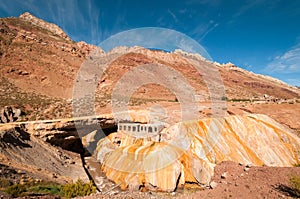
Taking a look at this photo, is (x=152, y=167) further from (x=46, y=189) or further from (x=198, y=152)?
(x=46, y=189)

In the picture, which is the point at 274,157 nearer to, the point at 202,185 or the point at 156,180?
the point at 202,185

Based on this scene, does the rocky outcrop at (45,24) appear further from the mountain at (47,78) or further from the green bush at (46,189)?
the green bush at (46,189)

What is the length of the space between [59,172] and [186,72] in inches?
2355

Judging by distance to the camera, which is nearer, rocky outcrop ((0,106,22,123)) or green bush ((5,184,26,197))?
green bush ((5,184,26,197))

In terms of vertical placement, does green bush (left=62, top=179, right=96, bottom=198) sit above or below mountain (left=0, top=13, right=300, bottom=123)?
below

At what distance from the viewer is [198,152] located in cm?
1227

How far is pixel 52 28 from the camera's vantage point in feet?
231

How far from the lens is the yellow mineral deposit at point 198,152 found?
1152cm

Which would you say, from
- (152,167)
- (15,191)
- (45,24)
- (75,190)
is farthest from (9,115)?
(45,24)

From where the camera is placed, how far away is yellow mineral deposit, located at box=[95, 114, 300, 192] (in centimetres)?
1152

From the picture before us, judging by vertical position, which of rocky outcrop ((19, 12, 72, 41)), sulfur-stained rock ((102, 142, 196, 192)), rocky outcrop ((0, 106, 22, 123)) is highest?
rocky outcrop ((19, 12, 72, 41))

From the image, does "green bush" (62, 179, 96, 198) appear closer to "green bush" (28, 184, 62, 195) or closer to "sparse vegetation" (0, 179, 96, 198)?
"sparse vegetation" (0, 179, 96, 198)

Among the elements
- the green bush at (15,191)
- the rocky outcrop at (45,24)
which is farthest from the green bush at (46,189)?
the rocky outcrop at (45,24)

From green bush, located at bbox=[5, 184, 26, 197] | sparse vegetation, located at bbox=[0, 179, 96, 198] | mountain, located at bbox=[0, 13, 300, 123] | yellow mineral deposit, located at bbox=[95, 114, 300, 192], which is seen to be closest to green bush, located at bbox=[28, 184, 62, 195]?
sparse vegetation, located at bbox=[0, 179, 96, 198]
